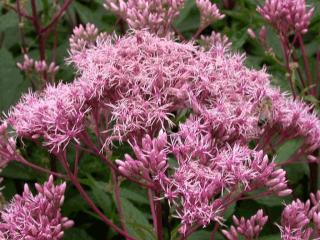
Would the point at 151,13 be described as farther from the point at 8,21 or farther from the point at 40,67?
the point at 8,21

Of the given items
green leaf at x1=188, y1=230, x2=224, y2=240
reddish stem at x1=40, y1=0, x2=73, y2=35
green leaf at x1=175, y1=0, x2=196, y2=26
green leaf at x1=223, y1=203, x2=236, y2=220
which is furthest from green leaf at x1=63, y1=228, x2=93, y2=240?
green leaf at x1=175, y1=0, x2=196, y2=26

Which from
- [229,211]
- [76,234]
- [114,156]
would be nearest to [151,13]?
[114,156]

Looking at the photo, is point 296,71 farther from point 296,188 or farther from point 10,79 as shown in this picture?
Result: point 10,79

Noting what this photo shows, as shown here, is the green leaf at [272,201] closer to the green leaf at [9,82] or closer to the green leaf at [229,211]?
the green leaf at [229,211]

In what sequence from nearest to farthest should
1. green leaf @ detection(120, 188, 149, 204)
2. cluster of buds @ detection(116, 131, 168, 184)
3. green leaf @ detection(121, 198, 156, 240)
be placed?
cluster of buds @ detection(116, 131, 168, 184) → green leaf @ detection(121, 198, 156, 240) → green leaf @ detection(120, 188, 149, 204)

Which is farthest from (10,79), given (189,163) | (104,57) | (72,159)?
(189,163)

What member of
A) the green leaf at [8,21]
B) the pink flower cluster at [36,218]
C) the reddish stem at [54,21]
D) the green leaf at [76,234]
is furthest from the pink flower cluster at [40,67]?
the pink flower cluster at [36,218]

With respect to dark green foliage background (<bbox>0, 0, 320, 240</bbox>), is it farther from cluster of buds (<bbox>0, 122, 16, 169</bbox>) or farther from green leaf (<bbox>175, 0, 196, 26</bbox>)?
cluster of buds (<bbox>0, 122, 16, 169</bbox>)
